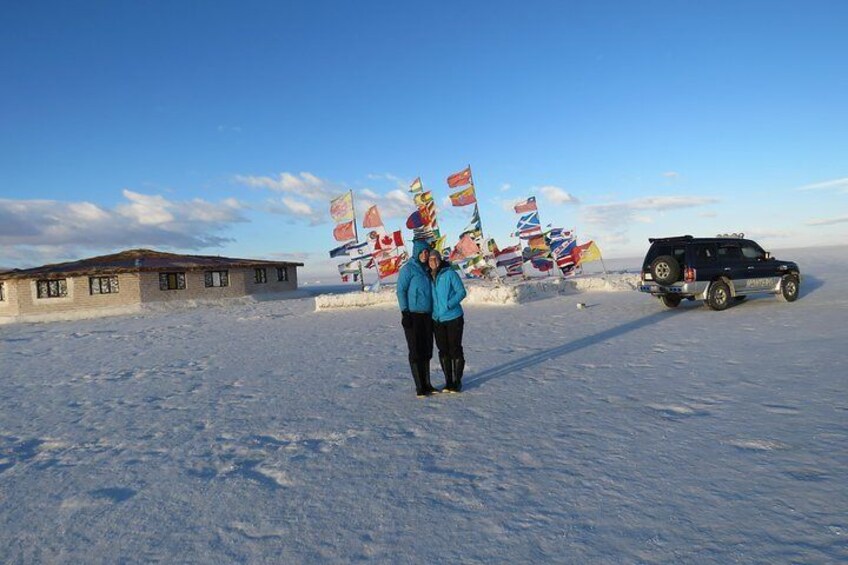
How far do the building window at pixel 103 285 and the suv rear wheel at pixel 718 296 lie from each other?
2872 centimetres

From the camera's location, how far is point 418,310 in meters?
6.14

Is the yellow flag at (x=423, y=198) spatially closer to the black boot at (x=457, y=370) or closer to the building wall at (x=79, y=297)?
the building wall at (x=79, y=297)

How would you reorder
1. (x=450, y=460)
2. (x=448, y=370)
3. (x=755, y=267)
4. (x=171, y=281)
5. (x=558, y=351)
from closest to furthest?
(x=450, y=460), (x=448, y=370), (x=558, y=351), (x=755, y=267), (x=171, y=281)

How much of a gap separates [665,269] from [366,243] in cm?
1506

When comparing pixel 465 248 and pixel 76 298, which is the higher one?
pixel 465 248

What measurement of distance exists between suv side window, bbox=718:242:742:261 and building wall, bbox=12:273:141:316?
27.8 metres

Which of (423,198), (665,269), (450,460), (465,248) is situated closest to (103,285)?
(423,198)

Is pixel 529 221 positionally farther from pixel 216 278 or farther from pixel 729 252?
pixel 216 278

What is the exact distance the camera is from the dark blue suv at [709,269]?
13.0 metres

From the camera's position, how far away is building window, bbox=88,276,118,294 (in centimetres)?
2658

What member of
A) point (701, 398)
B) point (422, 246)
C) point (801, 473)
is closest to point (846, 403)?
point (701, 398)

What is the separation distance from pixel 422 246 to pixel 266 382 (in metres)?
3.67

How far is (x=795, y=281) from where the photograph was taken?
1452 cm

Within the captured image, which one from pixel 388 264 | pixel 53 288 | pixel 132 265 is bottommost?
pixel 388 264
